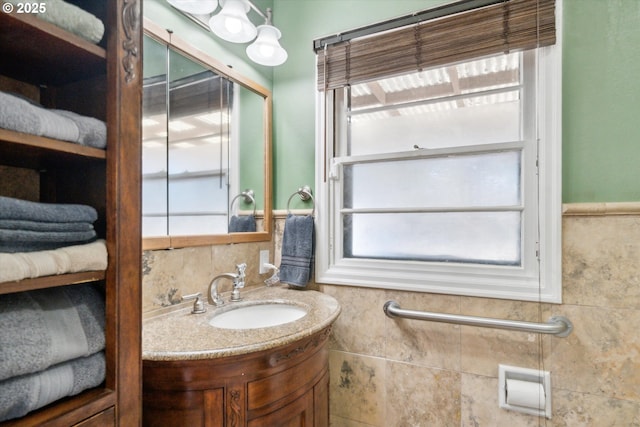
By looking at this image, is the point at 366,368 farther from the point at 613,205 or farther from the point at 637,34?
the point at 637,34

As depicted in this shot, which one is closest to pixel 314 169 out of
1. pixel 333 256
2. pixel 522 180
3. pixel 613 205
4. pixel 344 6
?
pixel 333 256

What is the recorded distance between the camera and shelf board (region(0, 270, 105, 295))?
49 centimetres

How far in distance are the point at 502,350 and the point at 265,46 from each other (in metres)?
1.62

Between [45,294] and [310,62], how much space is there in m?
1.45

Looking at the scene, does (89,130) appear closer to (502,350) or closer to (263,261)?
(263,261)

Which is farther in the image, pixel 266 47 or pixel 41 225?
pixel 266 47

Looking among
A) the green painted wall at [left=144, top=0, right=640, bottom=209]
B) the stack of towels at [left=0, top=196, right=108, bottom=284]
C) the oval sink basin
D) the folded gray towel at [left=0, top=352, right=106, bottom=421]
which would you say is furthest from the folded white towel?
the green painted wall at [left=144, top=0, right=640, bottom=209]

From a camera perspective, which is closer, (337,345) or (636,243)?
→ (636,243)

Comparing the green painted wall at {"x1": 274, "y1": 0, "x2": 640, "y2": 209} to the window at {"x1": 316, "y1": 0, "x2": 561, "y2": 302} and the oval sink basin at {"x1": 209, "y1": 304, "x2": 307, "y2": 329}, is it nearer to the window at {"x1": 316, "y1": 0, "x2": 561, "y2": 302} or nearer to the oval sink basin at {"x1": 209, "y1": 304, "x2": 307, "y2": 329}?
the window at {"x1": 316, "y1": 0, "x2": 561, "y2": 302}

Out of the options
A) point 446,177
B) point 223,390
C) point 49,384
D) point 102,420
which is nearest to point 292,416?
point 223,390

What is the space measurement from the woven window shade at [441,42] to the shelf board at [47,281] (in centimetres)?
125

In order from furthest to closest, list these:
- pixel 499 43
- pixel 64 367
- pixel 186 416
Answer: pixel 499 43, pixel 186 416, pixel 64 367

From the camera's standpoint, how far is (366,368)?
142 cm

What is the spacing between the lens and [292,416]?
0.96m
